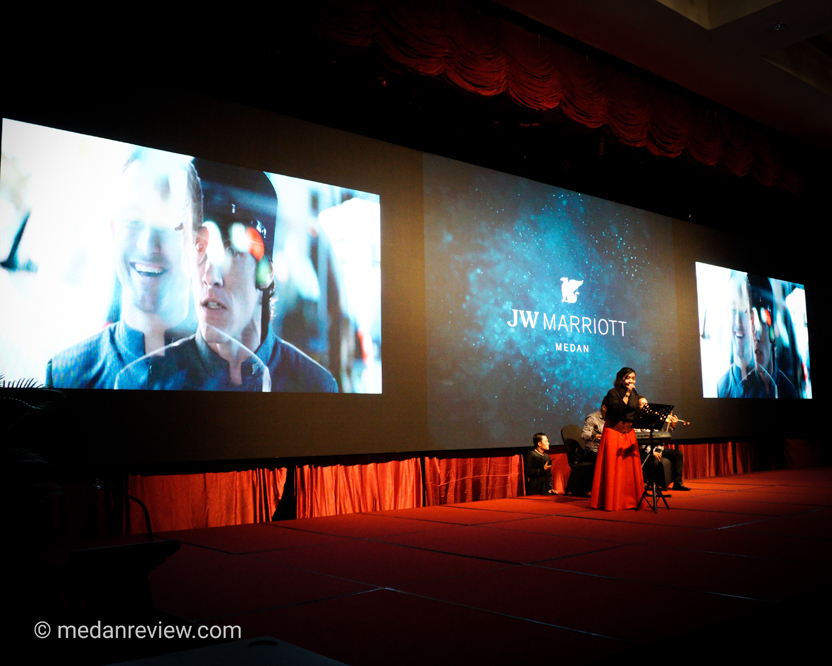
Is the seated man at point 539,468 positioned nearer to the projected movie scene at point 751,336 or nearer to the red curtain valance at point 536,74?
the projected movie scene at point 751,336

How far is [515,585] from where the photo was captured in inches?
129

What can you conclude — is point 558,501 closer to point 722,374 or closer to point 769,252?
point 722,374

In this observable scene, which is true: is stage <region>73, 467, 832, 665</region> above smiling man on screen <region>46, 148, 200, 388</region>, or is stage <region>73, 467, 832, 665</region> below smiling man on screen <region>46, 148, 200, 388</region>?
below

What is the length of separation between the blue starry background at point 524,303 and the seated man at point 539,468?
0.14 metres

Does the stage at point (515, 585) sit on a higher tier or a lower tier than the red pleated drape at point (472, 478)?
lower

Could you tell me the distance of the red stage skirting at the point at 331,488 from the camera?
16.6ft

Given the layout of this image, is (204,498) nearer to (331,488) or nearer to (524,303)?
(331,488)

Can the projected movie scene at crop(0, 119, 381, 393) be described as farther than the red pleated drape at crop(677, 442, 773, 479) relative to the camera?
No

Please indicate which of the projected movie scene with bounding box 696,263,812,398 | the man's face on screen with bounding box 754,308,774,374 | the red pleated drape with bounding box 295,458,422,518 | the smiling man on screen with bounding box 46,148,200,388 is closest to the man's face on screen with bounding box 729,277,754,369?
the projected movie scene with bounding box 696,263,812,398

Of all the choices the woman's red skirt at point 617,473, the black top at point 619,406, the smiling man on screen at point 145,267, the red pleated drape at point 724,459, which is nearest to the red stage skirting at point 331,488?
the smiling man on screen at point 145,267

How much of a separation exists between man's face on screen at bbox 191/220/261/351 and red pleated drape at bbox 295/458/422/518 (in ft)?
4.21

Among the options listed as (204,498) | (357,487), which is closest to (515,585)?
(204,498)

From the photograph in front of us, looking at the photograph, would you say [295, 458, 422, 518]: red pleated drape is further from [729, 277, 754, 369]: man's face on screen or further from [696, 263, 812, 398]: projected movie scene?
[729, 277, 754, 369]: man's face on screen

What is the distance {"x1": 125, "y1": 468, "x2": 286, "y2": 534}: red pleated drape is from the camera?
4949 mm
